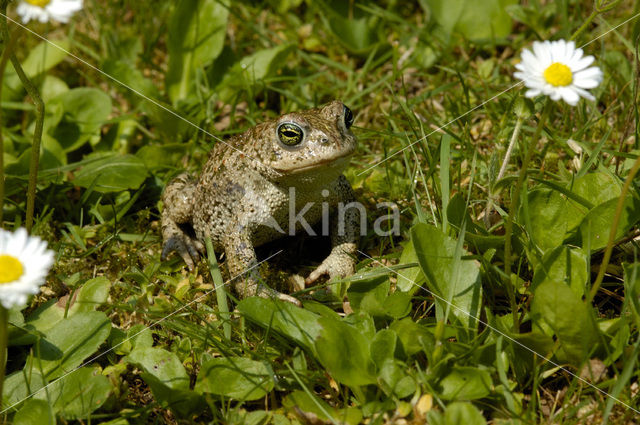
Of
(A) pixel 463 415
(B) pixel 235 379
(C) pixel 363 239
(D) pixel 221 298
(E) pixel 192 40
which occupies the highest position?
(E) pixel 192 40

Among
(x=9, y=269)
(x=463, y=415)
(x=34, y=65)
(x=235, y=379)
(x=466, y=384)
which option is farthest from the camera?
(x=34, y=65)

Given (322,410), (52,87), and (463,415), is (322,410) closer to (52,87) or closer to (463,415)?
(463,415)

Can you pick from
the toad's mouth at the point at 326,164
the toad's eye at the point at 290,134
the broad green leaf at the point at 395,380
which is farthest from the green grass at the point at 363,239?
the toad's eye at the point at 290,134

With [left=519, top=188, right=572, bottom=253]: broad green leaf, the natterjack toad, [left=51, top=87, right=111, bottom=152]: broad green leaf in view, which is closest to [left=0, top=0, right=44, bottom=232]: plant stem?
the natterjack toad

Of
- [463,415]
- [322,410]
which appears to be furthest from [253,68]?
[463,415]

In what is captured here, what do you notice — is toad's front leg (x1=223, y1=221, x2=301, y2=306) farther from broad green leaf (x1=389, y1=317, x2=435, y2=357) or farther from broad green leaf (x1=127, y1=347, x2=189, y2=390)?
broad green leaf (x1=389, y1=317, x2=435, y2=357)

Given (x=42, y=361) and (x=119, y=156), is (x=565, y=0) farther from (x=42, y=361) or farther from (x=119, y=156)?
(x=42, y=361)

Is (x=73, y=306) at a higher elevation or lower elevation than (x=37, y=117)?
lower
